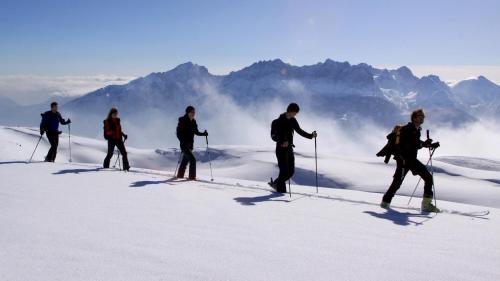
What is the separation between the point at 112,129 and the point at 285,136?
662 centimetres

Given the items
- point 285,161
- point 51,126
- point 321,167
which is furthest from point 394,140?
point 321,167

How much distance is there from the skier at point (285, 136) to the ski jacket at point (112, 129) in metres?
6.23

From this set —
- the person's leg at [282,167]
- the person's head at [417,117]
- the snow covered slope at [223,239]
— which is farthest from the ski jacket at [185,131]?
the person's head at [417,117]

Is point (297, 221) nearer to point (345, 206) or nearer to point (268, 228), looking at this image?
point (268, 228)

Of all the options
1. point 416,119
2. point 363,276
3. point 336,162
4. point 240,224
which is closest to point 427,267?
point 363,276

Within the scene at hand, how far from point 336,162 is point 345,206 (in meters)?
26.4

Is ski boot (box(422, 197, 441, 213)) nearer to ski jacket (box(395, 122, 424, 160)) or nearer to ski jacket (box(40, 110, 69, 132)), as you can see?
ski jacket (box(395, 122, 424, 160))

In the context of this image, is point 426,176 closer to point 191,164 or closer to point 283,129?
point 283,129

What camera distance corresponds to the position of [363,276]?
430 centimetres

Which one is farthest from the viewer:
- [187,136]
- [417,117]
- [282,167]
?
[187,136]

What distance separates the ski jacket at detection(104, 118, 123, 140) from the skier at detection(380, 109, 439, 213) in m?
9.14

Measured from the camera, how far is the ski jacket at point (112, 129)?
564 inches

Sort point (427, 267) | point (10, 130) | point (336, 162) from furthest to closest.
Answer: point (10, 130) → point (336, 162) → point (427, 267)

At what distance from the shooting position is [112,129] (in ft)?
47.1
